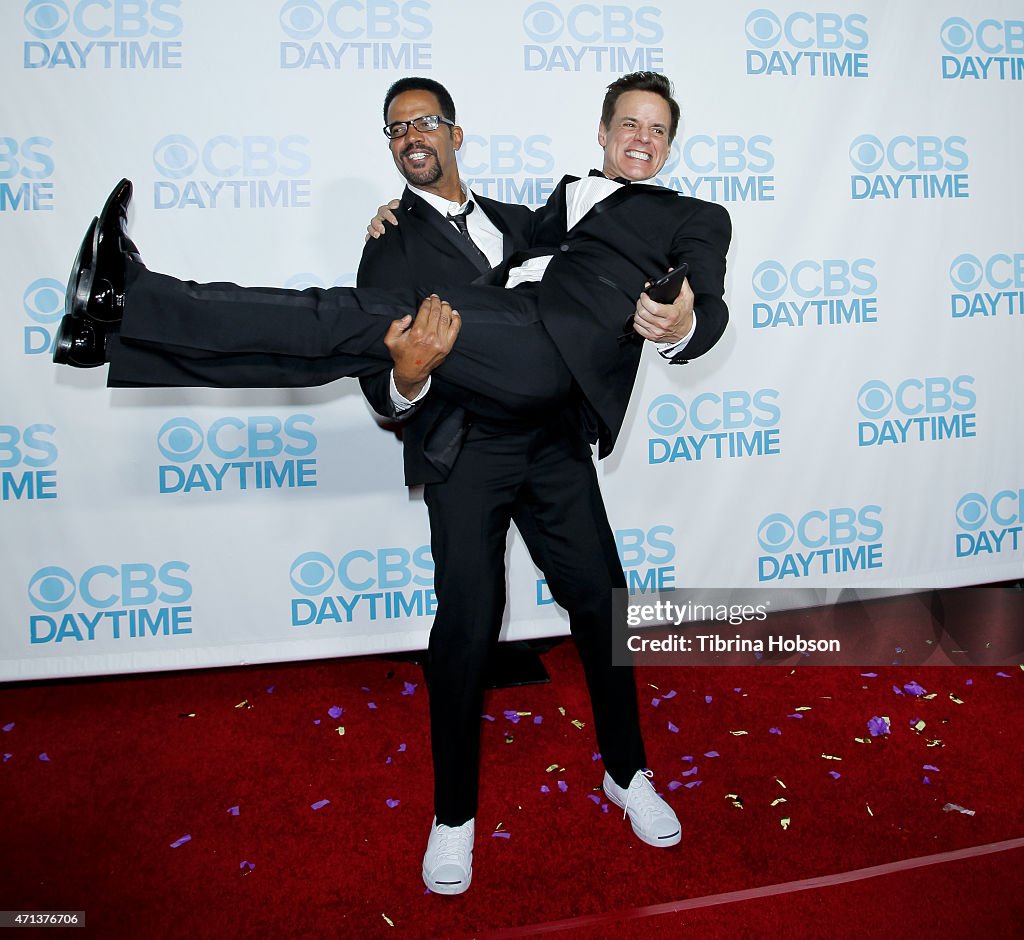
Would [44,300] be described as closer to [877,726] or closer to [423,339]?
[423,339]

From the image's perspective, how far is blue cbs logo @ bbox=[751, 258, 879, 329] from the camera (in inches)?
108

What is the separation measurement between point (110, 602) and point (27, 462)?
47 cm

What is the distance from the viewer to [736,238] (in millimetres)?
2709

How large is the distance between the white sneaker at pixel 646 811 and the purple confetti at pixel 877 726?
0.70 meters

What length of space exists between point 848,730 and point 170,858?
165 cm

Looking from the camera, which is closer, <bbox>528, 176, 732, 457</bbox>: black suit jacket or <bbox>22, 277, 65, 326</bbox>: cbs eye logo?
<bbox>528, 176, 732, 457</bbox>: black suit jacket

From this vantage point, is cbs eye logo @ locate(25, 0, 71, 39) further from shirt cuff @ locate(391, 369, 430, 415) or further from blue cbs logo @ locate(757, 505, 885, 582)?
blue cbs logo @ locate(757, 505, 885, 582)

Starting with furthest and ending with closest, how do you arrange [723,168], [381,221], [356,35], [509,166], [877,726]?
[723,168] → [509,166] → [356,35] → [877,726] → [381,221]

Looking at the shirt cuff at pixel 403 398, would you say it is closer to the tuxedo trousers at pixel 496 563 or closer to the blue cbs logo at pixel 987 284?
the tuxedo trousers at pixel 496 563

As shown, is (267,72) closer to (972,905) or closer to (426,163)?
(426,163)

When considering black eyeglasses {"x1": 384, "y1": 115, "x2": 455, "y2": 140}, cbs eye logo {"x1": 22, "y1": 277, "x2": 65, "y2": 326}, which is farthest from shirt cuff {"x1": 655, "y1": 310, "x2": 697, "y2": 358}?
cbs eye logo {"x1": 22, "y1": 277, "x2": 65, "y2": 326}

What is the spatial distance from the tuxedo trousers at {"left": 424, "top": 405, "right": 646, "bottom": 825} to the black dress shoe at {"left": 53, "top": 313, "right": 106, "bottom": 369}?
70cm

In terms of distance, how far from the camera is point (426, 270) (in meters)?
1.87

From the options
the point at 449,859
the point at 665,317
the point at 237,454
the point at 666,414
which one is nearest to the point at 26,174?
the point at 237,454
